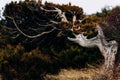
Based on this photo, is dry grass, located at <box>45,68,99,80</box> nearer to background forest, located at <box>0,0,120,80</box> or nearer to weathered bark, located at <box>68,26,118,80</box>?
background forest, located at <box>0,0,120,80</box>

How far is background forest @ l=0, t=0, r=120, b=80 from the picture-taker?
17.5 metres

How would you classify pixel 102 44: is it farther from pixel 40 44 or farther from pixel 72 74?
pixel 40 44

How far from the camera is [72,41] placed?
18.4 metres

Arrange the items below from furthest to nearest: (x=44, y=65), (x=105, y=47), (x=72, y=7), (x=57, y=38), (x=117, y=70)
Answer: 1. (x=72, y=7)
2. (x=57, y=38)
3. (x=44, y=65)
4. (x=105, y=47)
5. (x=117, y=70)

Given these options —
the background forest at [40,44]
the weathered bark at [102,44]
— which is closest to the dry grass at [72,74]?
the background forest at [40,44]

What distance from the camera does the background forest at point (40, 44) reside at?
17.5 m

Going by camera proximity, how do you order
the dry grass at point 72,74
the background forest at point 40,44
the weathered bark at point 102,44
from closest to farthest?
the weathered bark at point 102,44, the dry grass at point 72,74, the background forest at point 40,44

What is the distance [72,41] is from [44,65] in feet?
5.33

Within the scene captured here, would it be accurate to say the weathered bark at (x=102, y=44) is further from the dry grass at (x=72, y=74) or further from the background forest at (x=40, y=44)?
the dry grass at (x=72, y=74)

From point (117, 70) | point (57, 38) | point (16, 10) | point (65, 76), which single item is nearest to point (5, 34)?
point (16, 10)

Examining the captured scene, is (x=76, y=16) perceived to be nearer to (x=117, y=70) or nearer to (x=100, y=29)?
(x=100, y=29)

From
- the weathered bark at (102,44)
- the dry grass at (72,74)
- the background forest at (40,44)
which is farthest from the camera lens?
the background forest at (40,44)

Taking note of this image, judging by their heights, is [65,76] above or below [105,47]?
below

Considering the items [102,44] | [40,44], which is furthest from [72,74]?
[40,44]
